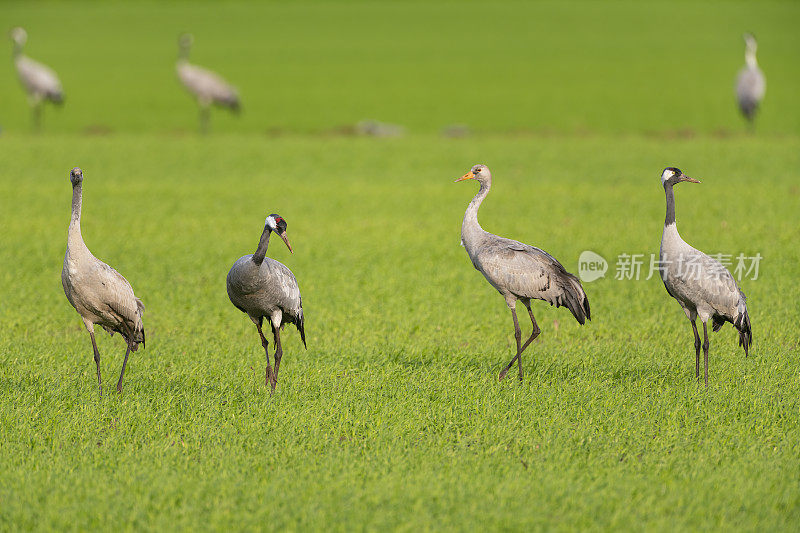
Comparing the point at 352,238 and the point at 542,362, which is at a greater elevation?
the point at 352,238

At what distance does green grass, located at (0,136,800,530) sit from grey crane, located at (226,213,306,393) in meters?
0.52

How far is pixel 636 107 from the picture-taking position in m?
38.5

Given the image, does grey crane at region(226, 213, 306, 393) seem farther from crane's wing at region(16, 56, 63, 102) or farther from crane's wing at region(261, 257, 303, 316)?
crane's wing at region(16, 56, 63, 102)

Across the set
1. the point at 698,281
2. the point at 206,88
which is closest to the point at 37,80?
the point at 206,88

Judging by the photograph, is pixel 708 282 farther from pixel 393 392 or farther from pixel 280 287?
pixel 280 287

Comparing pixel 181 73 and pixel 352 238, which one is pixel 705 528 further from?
pixel 181 73

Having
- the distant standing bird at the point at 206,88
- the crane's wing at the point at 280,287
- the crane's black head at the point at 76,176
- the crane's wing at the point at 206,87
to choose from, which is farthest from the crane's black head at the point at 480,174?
the crane's wing at the point at 206,87

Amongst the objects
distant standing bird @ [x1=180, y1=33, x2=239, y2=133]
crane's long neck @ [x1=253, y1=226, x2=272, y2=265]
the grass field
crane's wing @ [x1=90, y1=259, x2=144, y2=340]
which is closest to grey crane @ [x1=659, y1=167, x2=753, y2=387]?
the grass field

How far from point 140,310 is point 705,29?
195ft

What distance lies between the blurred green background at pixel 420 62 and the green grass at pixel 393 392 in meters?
17.7

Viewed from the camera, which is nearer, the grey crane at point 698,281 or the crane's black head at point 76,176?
the crane's black head at point 76,176

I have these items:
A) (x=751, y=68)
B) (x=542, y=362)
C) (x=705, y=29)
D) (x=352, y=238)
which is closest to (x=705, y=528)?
(x=542, y=362)

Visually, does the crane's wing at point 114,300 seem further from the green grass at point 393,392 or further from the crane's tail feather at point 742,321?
the crane's tail feather at point 742,321

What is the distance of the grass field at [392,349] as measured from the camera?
21.4 feet
